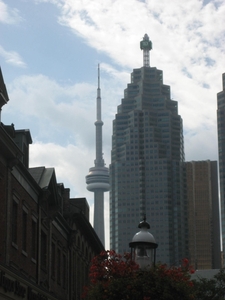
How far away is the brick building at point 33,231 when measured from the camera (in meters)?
30.9

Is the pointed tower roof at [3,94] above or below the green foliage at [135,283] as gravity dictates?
above

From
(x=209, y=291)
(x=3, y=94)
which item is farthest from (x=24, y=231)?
(x=209, y=291)

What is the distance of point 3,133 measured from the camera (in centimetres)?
2984

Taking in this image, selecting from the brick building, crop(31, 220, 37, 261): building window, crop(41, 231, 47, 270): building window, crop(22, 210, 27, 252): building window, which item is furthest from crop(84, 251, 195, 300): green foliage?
crop(41, 231, 47, 270): building window

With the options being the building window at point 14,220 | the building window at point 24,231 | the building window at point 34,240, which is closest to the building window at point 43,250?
the building window at point 34,240

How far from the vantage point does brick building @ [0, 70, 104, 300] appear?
101 feet

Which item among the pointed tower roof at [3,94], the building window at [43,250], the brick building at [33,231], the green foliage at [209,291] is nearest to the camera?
the brick building at [33,231]

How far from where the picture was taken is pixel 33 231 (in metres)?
38.4

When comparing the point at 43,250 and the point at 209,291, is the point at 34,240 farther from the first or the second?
the point at 209,291

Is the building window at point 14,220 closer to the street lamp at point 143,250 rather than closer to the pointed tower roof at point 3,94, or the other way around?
the pointed tower roof at point 3,94

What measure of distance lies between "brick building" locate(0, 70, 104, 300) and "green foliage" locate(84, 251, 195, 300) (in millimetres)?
3591

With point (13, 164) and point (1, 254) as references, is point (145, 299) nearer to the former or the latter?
point (1, 254)

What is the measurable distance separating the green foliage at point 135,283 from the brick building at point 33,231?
359 centimetres

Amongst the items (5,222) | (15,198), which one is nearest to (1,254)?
(5,222)
